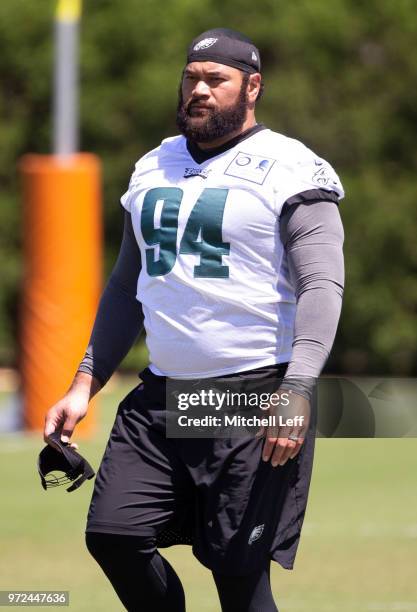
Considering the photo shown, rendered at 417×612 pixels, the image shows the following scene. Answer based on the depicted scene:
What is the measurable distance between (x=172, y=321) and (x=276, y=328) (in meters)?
0.32

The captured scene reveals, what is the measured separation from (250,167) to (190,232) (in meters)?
0.27

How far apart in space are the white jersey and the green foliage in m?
14.7

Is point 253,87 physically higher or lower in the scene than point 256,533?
higher

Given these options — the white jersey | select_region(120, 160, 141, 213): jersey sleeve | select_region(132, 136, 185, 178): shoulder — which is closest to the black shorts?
the white jersey

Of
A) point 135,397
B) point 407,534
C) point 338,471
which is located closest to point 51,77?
point 338,471

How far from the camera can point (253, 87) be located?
4.50m

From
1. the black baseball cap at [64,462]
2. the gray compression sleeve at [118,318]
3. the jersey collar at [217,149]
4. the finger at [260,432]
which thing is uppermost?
the jersey collar at [217,149]

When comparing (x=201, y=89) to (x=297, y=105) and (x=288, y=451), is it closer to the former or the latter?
(x=288, y=451)

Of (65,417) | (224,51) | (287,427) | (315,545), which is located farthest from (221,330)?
(315,545)

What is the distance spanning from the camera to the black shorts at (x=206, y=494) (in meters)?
4.21

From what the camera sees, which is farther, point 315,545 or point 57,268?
point 57,268

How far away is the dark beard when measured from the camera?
14.4 ft

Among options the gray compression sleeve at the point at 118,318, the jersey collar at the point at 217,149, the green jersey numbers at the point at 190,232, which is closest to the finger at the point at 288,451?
the green jersey numbers at the point at 190,232

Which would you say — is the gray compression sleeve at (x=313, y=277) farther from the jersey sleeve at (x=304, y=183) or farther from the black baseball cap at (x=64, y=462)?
the black baseball cap at (x=64, y=462)
